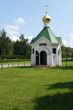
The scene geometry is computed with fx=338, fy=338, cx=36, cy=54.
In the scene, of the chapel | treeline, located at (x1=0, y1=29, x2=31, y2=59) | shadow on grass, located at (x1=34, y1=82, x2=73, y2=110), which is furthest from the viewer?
treeline, located at (x1=0, y1=29, x2=31, y2=59)

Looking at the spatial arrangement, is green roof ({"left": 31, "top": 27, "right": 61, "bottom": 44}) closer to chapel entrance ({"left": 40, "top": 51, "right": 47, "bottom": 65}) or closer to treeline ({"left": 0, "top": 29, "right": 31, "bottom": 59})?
chapel entrance ({"left": 40, "top": 51, "right": 47, "bottom": 65})

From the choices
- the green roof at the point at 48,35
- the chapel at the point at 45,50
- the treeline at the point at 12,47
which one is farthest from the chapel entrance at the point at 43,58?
the treeline at the point at 12,47

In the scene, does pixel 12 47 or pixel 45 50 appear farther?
pixel 12 47

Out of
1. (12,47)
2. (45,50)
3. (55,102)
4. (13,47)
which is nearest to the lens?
(55,102)

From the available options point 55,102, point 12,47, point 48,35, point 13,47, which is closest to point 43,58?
point 48,35

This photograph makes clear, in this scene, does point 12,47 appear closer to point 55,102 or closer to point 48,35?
point 48,35

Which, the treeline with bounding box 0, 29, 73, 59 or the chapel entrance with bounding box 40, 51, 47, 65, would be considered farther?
the treeline with bounding box 0, 29, 73, 59

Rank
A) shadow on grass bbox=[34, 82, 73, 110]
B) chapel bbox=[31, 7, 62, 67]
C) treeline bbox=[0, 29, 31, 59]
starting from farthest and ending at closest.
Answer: treeline bbox=[0, 29, 31, 59]
chapel bbox=[31, 7, 62, 67]
shadow on grass bbox=[34, 82, 73, 110]

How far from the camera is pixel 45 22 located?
178 feet

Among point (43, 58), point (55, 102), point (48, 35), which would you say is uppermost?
point (48, 35)

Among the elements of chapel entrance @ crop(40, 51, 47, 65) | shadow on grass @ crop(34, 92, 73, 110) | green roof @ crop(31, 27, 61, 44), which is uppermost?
green roof @ crop(31, 27, 61, 44)

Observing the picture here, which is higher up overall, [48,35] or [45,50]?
[48,35]

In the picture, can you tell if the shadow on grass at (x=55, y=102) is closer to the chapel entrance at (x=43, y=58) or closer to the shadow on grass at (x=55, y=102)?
the shadow on grass at (x=55, y=102)

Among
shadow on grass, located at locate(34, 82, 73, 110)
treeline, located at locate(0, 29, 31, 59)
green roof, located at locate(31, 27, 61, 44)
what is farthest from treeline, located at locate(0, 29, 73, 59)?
shadow on grass, located at locate(34, 82, 73, 110)
